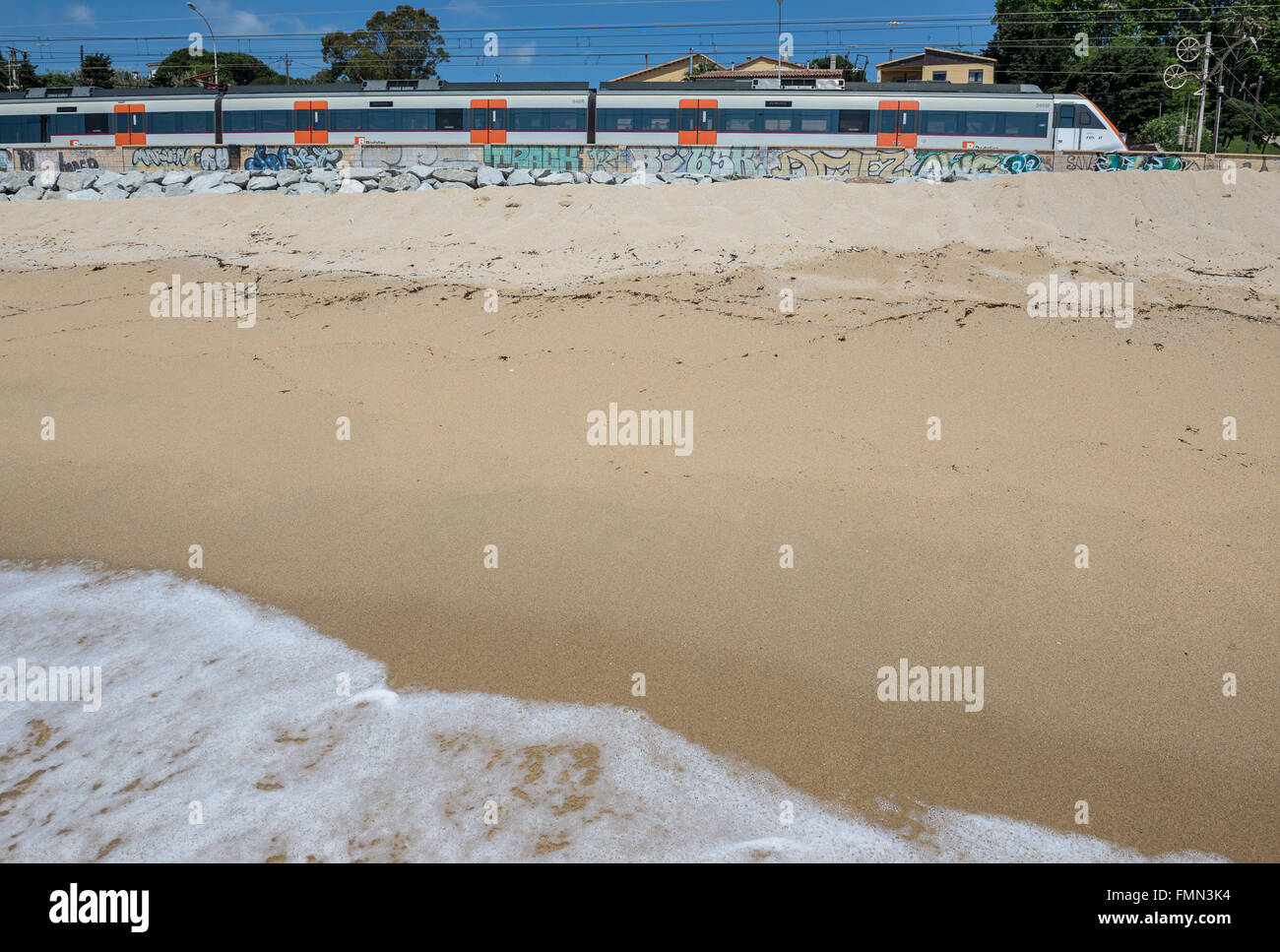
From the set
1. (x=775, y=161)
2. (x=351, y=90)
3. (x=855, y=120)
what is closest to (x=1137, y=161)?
(x=775, y=161)

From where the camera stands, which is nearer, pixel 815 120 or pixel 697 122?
pixel 815 120

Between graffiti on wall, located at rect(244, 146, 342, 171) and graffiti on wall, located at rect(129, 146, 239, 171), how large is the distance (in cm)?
45

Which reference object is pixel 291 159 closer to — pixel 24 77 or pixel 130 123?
pixel 130 123

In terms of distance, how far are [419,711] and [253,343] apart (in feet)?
20.5

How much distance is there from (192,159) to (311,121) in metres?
9.71

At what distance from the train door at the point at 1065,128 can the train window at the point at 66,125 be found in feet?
103

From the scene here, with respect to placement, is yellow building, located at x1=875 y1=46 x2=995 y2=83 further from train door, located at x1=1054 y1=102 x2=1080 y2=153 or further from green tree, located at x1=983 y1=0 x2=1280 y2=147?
train door, located at x1=1054 y1=102 x2=1080 y2=153

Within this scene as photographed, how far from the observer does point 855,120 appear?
27.0 meters

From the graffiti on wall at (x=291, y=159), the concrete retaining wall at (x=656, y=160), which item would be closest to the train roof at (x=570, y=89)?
the concrete retaining wall at (x=656, y=160)

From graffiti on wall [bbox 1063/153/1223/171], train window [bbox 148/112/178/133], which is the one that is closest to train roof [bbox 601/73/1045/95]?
graffiti on wall [bbox 1063/153/1223/171]

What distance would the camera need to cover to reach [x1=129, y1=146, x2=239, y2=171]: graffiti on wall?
19062mm

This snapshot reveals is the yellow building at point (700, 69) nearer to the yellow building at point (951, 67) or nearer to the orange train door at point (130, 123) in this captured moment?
the yellow building at point (951, 67)

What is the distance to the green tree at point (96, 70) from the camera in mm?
61906
